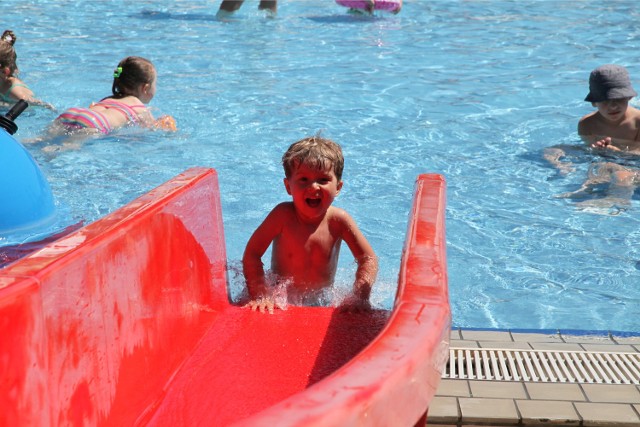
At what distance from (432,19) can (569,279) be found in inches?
345

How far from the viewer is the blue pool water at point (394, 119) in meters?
5.03

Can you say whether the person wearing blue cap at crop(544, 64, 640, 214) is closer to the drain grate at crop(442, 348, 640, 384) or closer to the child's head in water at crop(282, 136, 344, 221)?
the drain grate at crop(442, 348, 640, 384)

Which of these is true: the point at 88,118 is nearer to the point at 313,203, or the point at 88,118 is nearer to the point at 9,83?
the point at 9,83

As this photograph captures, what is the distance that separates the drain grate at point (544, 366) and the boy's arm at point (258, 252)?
0.82 meters

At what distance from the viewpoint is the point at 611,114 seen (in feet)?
21.0

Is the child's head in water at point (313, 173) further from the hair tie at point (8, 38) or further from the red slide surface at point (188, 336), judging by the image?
the hair tie at point (8, 38)

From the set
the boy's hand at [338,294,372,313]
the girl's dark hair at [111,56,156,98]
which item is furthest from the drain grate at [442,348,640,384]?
the girl's dark hair at [111,56,156,98]

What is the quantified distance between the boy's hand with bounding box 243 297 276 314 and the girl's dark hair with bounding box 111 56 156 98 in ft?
14.0

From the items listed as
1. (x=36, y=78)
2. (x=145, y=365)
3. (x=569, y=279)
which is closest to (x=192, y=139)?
(x=36, y=78)

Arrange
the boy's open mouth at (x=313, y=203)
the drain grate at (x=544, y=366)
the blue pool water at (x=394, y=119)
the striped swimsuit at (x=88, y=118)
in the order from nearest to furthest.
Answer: the drain grate at (x=544, y=366)
the boy's open mouth at (x=313, y=203)
the blue pool water at (x=394, y=119)
the striped swimsuit at (x=88, y=118)

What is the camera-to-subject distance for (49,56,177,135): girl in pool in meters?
6.80

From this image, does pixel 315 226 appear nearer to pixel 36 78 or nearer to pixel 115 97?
pixel 115 97

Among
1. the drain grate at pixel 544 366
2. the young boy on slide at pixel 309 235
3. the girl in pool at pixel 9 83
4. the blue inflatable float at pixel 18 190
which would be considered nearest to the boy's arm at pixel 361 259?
the young boy on slide at pixel 309 235

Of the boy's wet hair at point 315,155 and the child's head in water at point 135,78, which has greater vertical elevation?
the boy's wet hair at point 315,155
